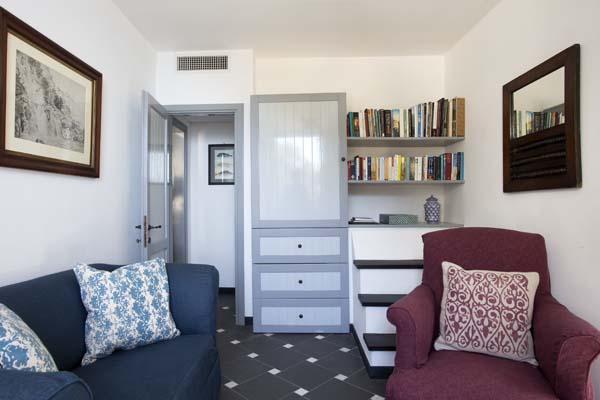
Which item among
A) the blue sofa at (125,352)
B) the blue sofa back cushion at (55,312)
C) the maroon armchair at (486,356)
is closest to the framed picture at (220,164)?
the blue sofa at (125,352)

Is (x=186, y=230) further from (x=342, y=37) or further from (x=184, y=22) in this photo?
(x=342, y=37)

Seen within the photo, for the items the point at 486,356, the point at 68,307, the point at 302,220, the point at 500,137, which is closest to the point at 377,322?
the point at 486,356

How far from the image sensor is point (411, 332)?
142cm

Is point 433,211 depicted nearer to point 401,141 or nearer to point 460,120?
→ point 401,141

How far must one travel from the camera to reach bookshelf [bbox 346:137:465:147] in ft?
9.39

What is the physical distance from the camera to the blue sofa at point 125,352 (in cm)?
121

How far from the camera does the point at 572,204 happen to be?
5.49 feet

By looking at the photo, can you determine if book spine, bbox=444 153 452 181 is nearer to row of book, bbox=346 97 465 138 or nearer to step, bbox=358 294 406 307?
row of book, bbox=346 97 465 138

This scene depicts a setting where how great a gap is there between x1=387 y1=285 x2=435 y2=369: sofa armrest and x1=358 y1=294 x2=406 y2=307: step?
0.62 m

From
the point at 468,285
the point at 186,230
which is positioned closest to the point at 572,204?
the point at 468,285

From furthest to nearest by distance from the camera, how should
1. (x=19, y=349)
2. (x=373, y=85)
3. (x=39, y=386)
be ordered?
1. (x=373, y=85)
2. (x=19, y=349)
3. (x=39, y=386)

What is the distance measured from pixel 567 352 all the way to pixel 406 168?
1.93 meters

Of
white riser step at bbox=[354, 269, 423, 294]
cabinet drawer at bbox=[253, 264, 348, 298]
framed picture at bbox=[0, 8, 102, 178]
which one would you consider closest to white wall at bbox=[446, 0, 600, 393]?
white riser step at bbox=[354, 269, 423, 294]

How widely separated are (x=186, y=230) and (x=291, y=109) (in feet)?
6.85
